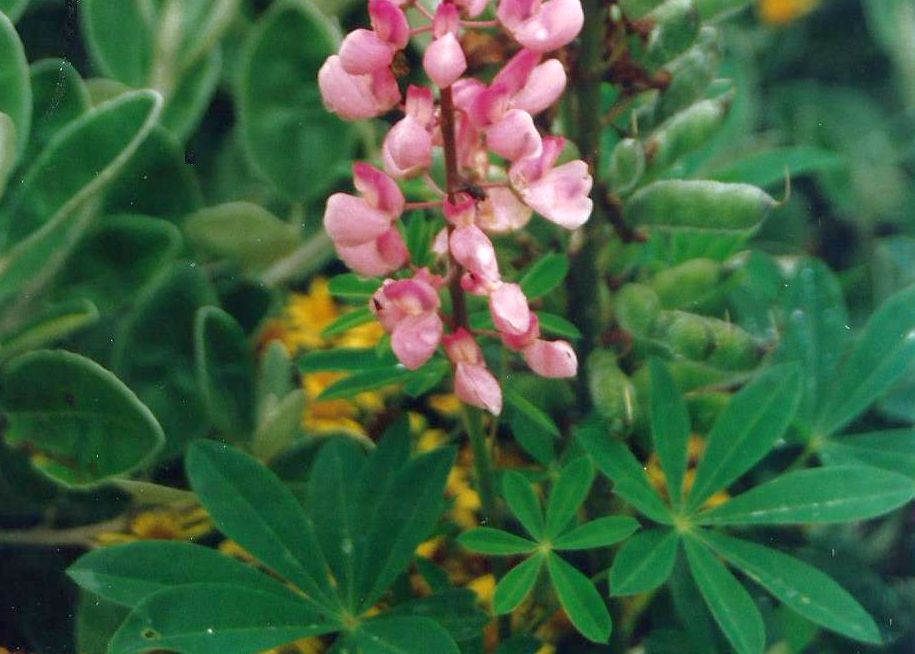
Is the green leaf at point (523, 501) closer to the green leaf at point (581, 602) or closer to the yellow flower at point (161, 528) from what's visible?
the green leaf at point (581, 602)

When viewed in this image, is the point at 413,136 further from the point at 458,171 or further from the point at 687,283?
the point at 687,283

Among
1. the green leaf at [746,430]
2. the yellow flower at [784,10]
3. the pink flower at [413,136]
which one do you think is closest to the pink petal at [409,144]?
the pink flower at [413,136]

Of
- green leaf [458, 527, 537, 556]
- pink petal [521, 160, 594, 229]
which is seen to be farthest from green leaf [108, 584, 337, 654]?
pink petal [521, 160, 594, 229]

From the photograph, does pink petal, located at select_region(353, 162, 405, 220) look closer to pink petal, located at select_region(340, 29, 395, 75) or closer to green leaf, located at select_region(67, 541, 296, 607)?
pink petal, located at select_region(340, 29, 395, 75)

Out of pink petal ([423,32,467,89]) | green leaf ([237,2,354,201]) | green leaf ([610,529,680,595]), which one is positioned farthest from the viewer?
green leaf ([237,2,354,201])

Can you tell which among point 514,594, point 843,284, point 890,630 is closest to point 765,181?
point 843,284

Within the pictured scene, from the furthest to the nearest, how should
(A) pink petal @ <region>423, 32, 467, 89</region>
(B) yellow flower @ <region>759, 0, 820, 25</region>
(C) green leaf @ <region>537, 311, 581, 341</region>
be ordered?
(B) yellow flower @ <region>759, 0, 820, 25</region>
(C) green leaf @ <region>537, 311, 581, 341</region>
(A) pink petal @ <region>423, 32, 467, 89</region>

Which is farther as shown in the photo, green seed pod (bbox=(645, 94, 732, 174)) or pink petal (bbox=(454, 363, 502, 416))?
green seed pod (bbox=(645, 94, 732, 174))
